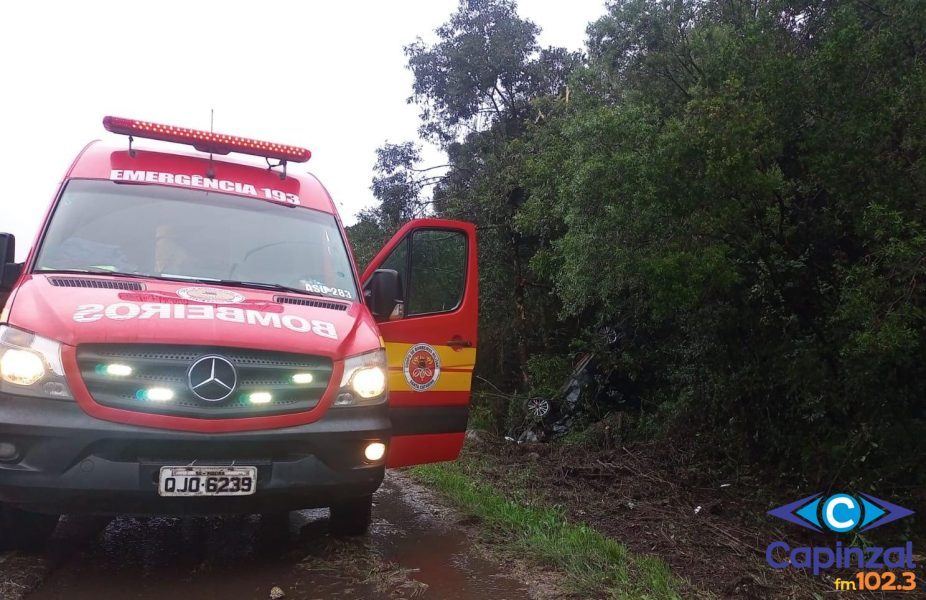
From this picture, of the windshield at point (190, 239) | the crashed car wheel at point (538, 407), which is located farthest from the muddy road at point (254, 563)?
the crashed car wheel at point (538, 407)

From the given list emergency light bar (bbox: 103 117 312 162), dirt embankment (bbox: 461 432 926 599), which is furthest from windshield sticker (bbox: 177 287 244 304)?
dirt embankment (bbox: 461 432 926 599)

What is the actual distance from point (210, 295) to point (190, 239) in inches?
27.7

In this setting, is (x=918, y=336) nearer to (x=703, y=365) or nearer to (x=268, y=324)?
(x=703, y=365)

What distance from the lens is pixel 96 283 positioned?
385 cm

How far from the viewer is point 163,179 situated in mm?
4727

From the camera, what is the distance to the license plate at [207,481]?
3.35m

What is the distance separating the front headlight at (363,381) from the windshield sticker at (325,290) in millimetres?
732

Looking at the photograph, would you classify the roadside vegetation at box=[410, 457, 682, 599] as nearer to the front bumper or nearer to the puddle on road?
the puddle on road

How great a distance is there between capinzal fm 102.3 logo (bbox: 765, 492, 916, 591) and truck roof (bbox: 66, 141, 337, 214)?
13.1 ft

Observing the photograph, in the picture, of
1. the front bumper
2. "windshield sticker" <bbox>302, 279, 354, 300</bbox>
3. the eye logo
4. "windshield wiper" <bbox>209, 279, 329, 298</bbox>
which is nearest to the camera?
the front bumper

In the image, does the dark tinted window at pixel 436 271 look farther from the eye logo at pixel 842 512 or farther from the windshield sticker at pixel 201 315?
the eye logo at pixel 842 512

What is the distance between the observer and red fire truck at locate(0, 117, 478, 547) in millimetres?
3299

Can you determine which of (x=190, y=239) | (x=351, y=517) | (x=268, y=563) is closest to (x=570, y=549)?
(x=351, y=517)

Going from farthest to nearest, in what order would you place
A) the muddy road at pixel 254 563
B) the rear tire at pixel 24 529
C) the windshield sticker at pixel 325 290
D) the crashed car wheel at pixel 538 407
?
the crashed car wheel at pixel 538 407 < the windshield sticker at pixel 325 290 < the rear tire at pixel 24 529 < the muddy road at pixel 254 563
